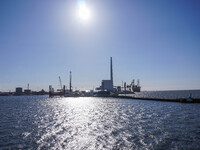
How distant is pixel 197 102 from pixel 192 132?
54.9m

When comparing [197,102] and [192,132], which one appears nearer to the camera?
[192,132]

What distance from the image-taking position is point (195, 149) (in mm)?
17297

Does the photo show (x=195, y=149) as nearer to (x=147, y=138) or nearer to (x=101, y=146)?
(x=147, y=138)

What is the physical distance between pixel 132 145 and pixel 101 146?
3325mm

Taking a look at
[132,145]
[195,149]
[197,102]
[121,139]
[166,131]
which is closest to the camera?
[195,149]

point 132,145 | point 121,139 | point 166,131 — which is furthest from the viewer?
point 166,131

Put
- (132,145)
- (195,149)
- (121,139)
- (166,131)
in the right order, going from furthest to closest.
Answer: (166,131) → (121,139) → (132,145) → (195,149)

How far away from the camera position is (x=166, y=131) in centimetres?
2448

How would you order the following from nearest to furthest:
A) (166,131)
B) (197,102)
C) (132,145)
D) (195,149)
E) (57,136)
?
(195,149) → (132,145) → (57,136) → (166,131) → (197,102)

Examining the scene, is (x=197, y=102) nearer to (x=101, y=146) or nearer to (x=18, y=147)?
(x=101, y=146)

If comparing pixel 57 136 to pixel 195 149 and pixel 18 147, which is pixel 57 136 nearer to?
pixel 18 147

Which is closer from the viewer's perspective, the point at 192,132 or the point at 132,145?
the point at 132,145

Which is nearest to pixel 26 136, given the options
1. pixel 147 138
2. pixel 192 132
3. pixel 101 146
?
pixel 101 146

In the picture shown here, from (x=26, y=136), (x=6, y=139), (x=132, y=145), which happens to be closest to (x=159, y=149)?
(x=132, y=145)
